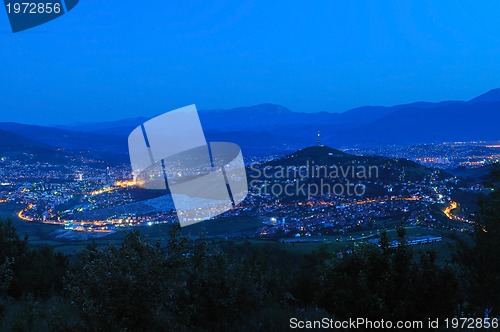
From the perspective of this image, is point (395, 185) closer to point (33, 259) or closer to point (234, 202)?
point (234, 202)

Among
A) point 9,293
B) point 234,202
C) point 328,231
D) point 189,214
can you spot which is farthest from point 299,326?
point 234,202

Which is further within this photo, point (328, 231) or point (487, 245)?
point (328, 231)

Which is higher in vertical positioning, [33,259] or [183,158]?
[183,158]

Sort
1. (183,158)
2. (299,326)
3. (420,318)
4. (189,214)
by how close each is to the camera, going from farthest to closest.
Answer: (183,158)
(189,214)
(299,326)
(420,318)

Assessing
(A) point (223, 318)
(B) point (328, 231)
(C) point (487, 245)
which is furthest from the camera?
(B) point (328, 231)

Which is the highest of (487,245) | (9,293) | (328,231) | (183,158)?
(183,158)

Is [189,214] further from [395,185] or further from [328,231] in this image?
[395,185]

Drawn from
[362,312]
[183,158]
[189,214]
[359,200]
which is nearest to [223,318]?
[362,312]
